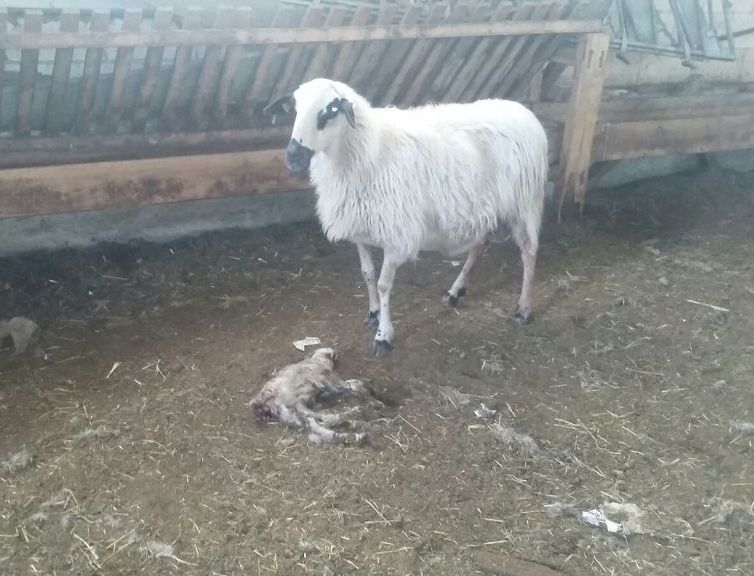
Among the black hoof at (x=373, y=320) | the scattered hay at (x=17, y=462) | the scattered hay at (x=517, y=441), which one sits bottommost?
the scattered hay at (x=17, y=462)

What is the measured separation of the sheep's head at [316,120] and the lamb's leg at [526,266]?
1452mm

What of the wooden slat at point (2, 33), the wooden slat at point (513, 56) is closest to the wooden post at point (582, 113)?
the wooden slat at point (513, 56)

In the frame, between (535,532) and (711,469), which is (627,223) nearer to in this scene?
(711,469)

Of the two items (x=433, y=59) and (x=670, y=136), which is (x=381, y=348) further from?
(x=670, y=136)

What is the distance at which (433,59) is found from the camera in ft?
17.5

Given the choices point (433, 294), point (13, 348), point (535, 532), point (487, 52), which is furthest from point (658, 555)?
point (487, 52)

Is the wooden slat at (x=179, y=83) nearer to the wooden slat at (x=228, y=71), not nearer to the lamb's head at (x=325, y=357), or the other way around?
the wooden slat at (x=228, y=71)

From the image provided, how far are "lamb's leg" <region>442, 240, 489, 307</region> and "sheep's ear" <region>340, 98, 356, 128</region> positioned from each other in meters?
1.45

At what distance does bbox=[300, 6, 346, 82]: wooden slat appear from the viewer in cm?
448

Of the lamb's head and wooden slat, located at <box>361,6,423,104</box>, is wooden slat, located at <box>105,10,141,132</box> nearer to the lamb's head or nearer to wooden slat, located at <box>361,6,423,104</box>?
wooden slat, located at <box>361,6,423,104</box>

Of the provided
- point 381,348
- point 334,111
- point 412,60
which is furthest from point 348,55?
point 381,348

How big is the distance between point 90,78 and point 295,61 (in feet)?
4.34

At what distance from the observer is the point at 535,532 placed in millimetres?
2852

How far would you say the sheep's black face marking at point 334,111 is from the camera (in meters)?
3.61
